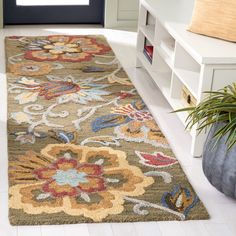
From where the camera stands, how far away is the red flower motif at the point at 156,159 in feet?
8.64

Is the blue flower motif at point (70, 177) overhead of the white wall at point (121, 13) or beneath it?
beneath

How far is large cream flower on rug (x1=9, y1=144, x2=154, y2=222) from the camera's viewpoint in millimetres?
2277

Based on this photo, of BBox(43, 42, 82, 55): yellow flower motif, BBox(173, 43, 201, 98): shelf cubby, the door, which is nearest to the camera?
BBox(173, 43, 201, 98): shelf cubby

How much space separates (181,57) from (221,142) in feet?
2.49

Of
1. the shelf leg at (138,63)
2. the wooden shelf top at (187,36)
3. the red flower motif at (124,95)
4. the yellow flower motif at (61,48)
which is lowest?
the red flower motif at (124,95)

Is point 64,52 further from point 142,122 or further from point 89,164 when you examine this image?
point 89,164

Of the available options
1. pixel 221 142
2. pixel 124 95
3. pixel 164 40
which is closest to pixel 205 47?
pixel 221 142

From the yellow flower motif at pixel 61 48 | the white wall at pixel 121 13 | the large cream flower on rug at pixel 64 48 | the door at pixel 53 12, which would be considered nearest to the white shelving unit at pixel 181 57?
the large cream flower on rug at pixel 64 48

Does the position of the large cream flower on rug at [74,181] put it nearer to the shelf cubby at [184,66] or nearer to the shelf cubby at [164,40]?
the shelf cubby at [184,66]

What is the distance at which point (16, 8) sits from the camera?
4613mm

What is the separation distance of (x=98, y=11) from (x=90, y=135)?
84.3 inches

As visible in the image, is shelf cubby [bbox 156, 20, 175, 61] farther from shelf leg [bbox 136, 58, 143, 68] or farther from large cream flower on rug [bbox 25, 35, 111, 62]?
large cream flower on rug [bbox 25, 35, 111, 62]

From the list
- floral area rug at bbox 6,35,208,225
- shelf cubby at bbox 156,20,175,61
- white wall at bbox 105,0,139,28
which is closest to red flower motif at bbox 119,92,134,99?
floral area rug at bbox 6,35,208,225

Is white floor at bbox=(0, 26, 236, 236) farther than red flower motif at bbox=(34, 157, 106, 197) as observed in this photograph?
No
